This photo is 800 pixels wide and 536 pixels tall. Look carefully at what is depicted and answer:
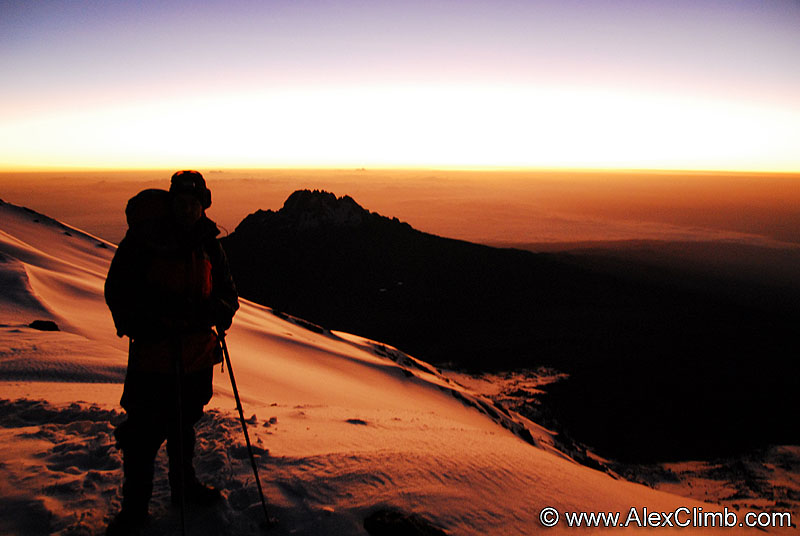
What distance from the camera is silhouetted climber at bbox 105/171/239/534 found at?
2.30 m

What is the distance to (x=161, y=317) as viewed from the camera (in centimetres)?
235

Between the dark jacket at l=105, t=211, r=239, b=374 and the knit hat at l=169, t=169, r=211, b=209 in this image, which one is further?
the knit hat at l=169, t=169, r=211, b=209

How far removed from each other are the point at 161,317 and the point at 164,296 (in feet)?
0.42

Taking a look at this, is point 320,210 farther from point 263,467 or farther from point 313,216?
point 263,467

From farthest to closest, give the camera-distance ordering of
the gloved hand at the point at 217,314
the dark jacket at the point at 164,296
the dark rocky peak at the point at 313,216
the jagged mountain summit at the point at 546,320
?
the dark rocky peak at the point at 313,216 → the jagged mountain summit at the point at 546,320 → the gloved hand at the point at 217,314 → the dark jacket at the point at 164,296

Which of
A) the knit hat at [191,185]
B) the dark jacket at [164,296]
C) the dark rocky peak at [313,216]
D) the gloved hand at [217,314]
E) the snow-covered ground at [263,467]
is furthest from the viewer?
the dark rocky peak at [313,216]

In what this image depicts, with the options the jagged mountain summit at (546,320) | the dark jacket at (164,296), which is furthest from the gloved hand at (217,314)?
the jagged mountain summit at (546,320)

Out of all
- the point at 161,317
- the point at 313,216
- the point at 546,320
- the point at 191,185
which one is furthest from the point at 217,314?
the point at 313,216

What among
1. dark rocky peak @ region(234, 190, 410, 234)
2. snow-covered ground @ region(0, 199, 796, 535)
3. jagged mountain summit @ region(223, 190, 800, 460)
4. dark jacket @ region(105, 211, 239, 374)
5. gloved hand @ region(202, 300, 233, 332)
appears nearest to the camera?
dark jacket @ region(105, 211, 239, 374)

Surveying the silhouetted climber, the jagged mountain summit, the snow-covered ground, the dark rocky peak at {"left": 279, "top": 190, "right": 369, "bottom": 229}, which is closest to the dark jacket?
the silhouetted climber

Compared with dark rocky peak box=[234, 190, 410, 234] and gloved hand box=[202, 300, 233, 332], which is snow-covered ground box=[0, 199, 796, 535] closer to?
gloved hand box=[202, 300, 233, 332]

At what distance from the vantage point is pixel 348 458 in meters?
3.82

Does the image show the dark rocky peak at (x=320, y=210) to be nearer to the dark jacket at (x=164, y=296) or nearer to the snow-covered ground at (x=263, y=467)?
the snow-covered ground at (x=263, y=467)

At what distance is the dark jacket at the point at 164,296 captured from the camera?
2299 mm
